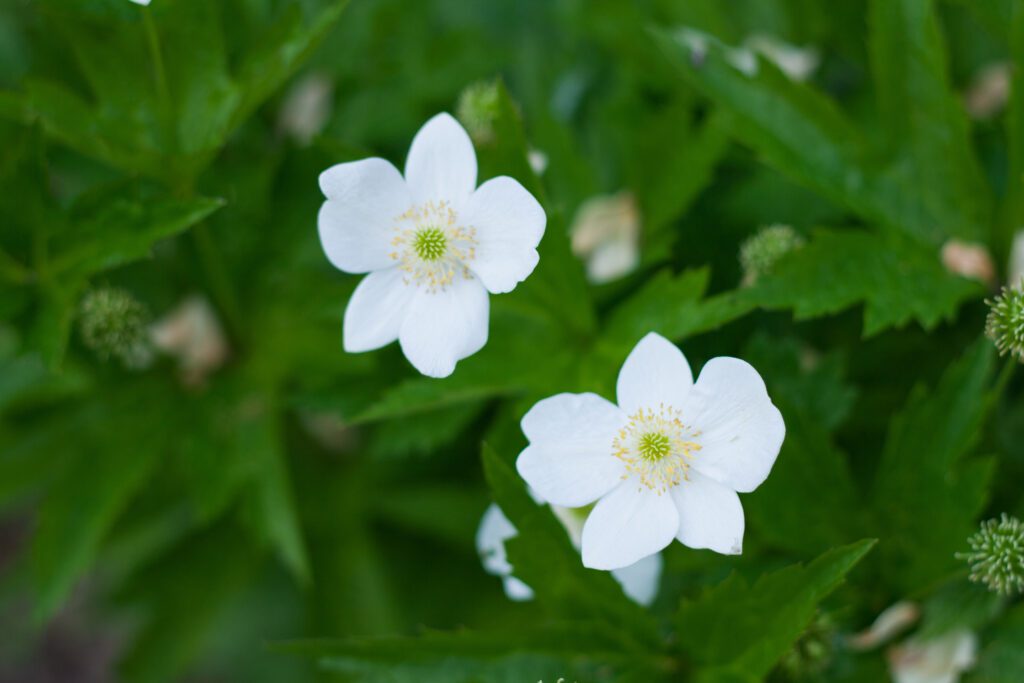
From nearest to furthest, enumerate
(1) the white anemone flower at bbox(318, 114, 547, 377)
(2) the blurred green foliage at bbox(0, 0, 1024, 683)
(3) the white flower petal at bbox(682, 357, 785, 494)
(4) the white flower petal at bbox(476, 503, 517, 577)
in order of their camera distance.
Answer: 1. (3) the white flower petal at bbox(682, 357, 785, 494)
2. (1) the white anemone flower at bbox(318, 114, 547, 377)
3. (2) the blurred green foliage at bbox(0, 0, 1024, 683)
4. (4) the white flower petal at bbox(476, 503, 517, 577)

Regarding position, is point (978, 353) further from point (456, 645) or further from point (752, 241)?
point (456, 645)

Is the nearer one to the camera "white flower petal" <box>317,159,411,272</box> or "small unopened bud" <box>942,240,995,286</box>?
"white flower petal" <box>317,159,411,272</box>

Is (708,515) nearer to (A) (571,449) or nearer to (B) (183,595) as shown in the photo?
(A) (571,449)

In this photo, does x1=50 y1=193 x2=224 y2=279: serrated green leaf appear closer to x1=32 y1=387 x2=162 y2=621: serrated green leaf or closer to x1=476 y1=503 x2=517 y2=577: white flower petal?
x1=32 y1=387 x2=162 y2=621: serrated green leaf

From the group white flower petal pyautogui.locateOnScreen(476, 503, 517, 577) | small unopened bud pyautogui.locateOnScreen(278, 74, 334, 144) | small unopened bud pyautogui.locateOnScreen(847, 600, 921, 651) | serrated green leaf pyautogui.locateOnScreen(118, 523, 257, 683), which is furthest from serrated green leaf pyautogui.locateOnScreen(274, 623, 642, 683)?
small unopened bud pyautogui.locateOnScreen(278, 74, 334, 144)

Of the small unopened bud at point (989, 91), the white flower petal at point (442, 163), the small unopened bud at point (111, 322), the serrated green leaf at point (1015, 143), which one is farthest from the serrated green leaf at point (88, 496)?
the small unopened bud at point (989, 91)

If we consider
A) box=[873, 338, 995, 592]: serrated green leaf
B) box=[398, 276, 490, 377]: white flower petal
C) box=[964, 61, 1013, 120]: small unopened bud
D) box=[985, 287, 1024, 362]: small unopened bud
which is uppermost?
box=[964, 61, 1013, 120]: small unopened bud

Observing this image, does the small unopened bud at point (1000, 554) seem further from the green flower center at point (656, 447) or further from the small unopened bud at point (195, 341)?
the small unopened bud at point (195, 341)
